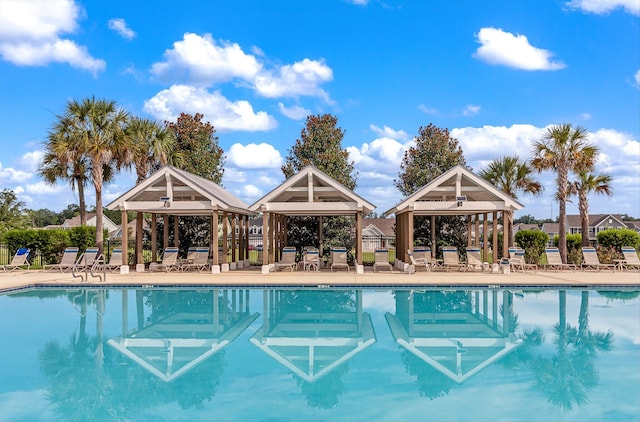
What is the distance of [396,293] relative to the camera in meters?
15.6

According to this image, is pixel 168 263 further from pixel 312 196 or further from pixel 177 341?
pixel 177 341

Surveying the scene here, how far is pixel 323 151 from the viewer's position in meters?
26.4

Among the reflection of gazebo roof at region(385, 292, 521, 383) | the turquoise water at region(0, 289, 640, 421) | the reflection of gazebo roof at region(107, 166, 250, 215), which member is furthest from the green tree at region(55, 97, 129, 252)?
the reflection of gazebo roof at region(385, 292, 521, 383)

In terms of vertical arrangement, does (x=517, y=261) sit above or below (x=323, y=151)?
below

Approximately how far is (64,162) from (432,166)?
54.6 feet

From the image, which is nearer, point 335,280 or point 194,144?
point 335,280

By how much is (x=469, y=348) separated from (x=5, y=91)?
992 inches

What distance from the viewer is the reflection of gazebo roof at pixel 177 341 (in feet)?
28.3

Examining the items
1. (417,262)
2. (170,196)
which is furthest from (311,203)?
(170,196)

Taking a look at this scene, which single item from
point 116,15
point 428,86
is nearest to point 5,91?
point 116,15

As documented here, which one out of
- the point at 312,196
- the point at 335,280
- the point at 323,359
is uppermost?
the point at 312,196

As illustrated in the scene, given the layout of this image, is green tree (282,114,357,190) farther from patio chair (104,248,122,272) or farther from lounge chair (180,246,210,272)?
patio chair (104,248,122,272)

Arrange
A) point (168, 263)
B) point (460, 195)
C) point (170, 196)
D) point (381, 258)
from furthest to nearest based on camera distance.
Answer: point (381, 258)
point (168, 263)
point (170, 196)
point (460, 195)

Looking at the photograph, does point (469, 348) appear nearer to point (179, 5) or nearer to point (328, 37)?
point (179, 5)
